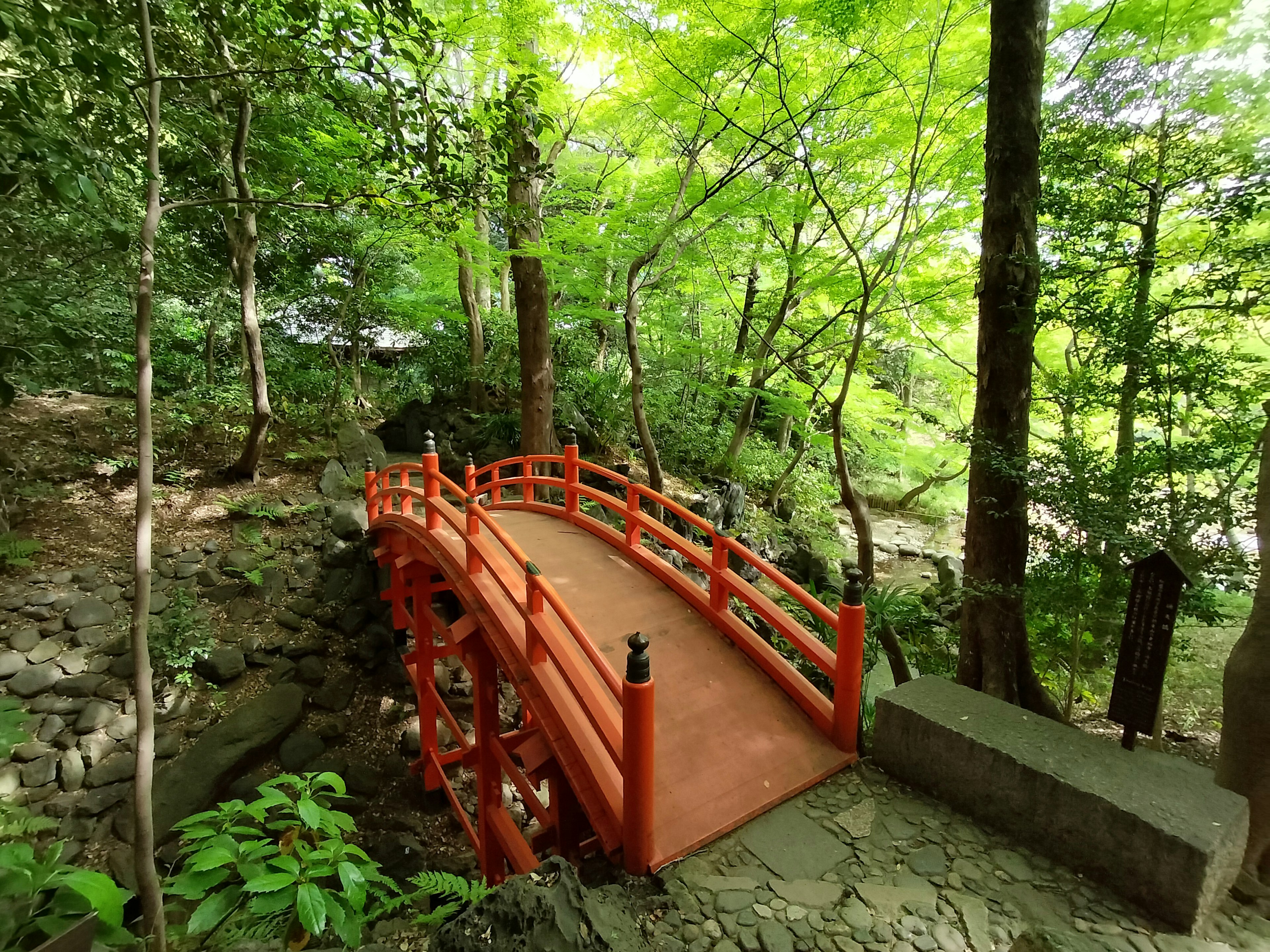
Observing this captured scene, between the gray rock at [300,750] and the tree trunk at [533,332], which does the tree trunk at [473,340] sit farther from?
the gray rock at [300,750]

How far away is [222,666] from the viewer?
22.4 ft

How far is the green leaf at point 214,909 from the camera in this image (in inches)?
72.6

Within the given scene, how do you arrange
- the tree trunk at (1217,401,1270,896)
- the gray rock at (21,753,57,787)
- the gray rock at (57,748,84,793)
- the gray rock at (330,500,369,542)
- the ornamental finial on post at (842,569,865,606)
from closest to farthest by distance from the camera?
the tree trunk at (1217,401,1270,896), the ornamental finial on post at (842,569,865,606), the gray rock at (21,753,57,787), the gray rock at (57,748,84,793), the gray rock at (330,500,369,542)

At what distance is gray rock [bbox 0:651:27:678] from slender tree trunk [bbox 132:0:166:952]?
16.6ft

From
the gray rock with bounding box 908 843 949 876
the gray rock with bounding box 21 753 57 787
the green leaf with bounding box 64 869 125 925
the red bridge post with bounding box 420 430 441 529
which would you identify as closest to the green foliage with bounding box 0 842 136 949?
the green leaf with bounding box 64 869 125 925

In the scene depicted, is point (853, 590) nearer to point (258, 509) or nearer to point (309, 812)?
point (309, 812)

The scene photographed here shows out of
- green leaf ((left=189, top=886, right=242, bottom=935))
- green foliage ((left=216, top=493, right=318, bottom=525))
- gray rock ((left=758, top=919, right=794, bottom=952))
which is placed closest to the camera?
green leaf ((left=189, top=886, right=242, bottom=935))

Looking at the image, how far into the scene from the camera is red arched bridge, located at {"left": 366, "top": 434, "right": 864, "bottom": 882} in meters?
3.38

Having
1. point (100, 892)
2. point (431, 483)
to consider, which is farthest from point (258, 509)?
point (100, 892)

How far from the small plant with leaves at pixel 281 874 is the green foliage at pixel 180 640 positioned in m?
5.11

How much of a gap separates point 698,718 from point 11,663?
23.7 feet

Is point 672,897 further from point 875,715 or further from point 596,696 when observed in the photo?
point 875,715

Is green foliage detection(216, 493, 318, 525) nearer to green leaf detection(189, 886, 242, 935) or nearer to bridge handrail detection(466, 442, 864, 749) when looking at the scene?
bridge handrail detection(466, 442, 864, 749)

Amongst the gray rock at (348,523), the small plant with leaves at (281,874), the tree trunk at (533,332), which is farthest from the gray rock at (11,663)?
the tree trunk at (533,332)
